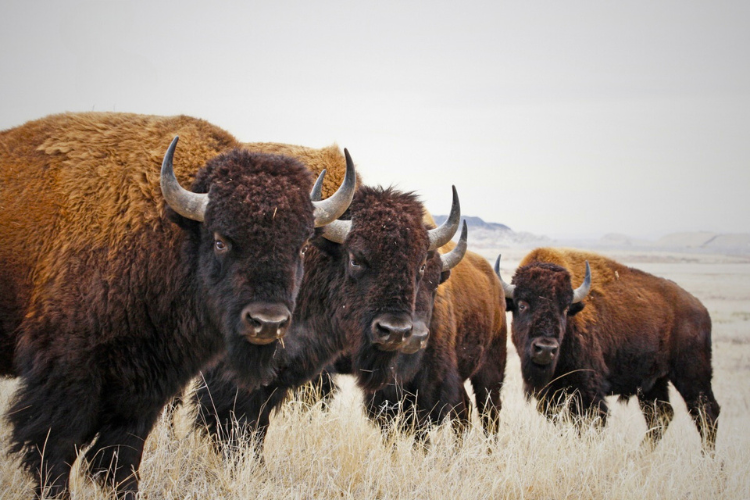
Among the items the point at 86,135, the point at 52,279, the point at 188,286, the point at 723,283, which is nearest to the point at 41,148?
the point at 86,135

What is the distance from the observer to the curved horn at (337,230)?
17.9ft

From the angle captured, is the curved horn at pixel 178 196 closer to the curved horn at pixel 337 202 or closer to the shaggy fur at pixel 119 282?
the shaggy fur at pixel 119 282

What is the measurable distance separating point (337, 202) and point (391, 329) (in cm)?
113

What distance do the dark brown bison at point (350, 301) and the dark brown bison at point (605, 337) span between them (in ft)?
12.5

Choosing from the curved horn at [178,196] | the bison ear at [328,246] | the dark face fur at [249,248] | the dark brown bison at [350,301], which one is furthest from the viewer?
the bison ear at [328,246]

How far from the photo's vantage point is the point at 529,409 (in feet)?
31.3

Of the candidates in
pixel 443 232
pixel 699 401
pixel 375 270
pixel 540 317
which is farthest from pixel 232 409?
pixel 699 401

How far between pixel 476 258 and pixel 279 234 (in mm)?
6911

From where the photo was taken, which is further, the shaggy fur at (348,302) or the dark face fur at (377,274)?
the shaggy fur at (348,302)

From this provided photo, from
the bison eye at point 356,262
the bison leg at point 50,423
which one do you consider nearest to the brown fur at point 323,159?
the bison eye at point 356,262

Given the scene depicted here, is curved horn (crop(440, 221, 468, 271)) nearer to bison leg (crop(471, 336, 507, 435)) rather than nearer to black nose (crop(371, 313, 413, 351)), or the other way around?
black nose (crop(371, 313, 413, 351))

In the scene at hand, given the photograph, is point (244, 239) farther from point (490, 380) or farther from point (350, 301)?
point (490, 380)

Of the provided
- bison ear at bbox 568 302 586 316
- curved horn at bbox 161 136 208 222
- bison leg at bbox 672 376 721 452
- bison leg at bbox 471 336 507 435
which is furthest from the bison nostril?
bison leg at bbox 672 376 721 452

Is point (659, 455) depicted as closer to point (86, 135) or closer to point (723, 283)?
point (86, 135)
